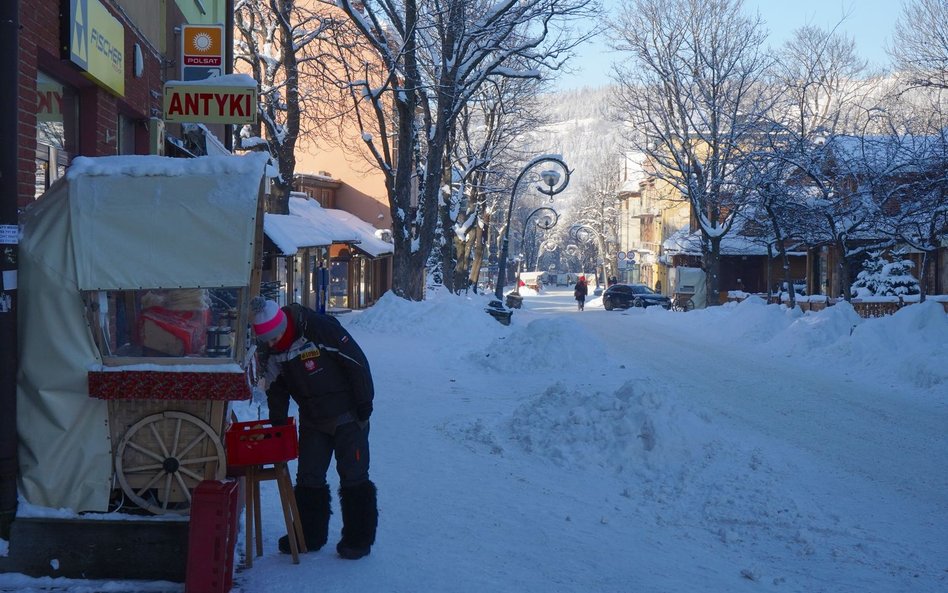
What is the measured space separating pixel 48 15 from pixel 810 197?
22538 millimetres

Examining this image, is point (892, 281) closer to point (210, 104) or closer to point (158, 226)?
point (210, 104)

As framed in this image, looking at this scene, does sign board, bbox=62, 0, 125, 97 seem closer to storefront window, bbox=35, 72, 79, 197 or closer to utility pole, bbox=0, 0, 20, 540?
storefront window, bbox=35, 72, 79, 197

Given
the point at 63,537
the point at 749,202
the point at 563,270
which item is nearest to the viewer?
the point at 63,537

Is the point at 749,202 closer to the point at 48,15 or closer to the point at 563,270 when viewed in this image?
the point at 48,15

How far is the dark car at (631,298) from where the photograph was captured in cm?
4800

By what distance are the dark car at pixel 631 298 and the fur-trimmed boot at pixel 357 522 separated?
4242 cm

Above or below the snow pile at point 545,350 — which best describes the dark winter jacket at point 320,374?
above

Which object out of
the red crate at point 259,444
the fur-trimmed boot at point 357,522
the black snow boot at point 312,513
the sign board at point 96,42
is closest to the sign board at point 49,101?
the sign board at point 96,42

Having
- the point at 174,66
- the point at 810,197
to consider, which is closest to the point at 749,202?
the point at 810,197

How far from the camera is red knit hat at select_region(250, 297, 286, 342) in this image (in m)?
5.41

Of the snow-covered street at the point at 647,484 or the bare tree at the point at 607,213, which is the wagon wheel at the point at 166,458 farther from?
the bare tree at the point at 607,213

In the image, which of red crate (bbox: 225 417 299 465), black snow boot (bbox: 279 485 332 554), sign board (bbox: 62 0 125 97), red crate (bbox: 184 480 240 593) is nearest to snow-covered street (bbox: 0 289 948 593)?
black snow boot (bbox: 279 485 332 554)

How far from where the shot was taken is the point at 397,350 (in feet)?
62.5

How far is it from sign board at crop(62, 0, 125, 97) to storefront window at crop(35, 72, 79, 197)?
0.36 meters
